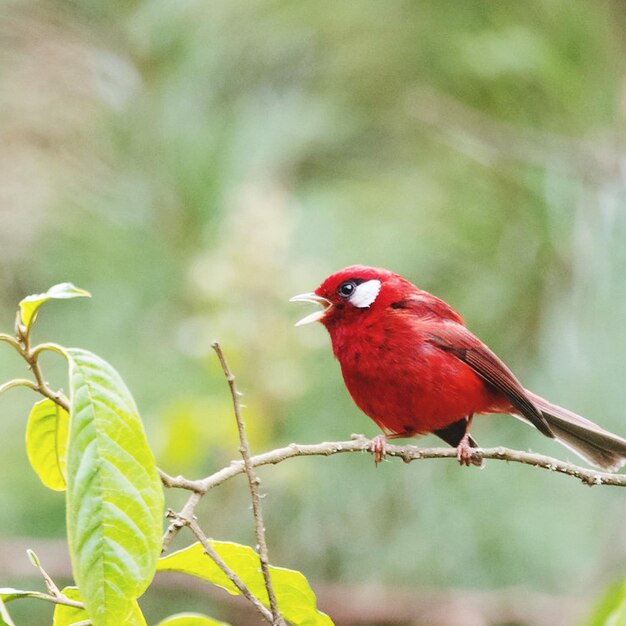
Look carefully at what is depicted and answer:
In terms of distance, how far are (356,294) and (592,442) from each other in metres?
0.79

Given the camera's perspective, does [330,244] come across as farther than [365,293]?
Yes

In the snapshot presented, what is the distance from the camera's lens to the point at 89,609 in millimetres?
1451

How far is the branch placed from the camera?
6.00 feet

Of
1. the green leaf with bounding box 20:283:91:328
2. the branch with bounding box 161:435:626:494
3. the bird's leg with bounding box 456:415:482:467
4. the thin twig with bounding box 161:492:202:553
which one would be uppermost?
the green leaf with bounding box 20:283:91:328

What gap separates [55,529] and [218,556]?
3046 millimetres

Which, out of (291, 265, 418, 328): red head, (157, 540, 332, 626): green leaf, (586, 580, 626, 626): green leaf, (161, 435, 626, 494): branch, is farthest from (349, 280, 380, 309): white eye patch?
(586, 580, 626, 626): green leaf

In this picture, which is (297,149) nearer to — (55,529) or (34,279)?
(34,279)

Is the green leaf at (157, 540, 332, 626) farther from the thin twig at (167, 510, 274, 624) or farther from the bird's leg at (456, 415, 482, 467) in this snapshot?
the bird's leg at (456, 415, 482, 467)

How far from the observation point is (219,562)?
1738 millimetres

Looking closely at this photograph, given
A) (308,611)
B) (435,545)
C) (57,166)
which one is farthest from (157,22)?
(308,611)

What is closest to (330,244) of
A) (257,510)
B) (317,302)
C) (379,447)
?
(317,302)

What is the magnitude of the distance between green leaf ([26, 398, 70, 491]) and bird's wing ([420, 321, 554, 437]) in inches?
55.8

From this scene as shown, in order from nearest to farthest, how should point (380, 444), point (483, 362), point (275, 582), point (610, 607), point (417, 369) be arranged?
point (610, 607)
point (275, 582)
point (380, 444)
point (417, 369)
point (483, 362)

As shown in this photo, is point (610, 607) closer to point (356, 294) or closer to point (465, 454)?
point (465, 454)
